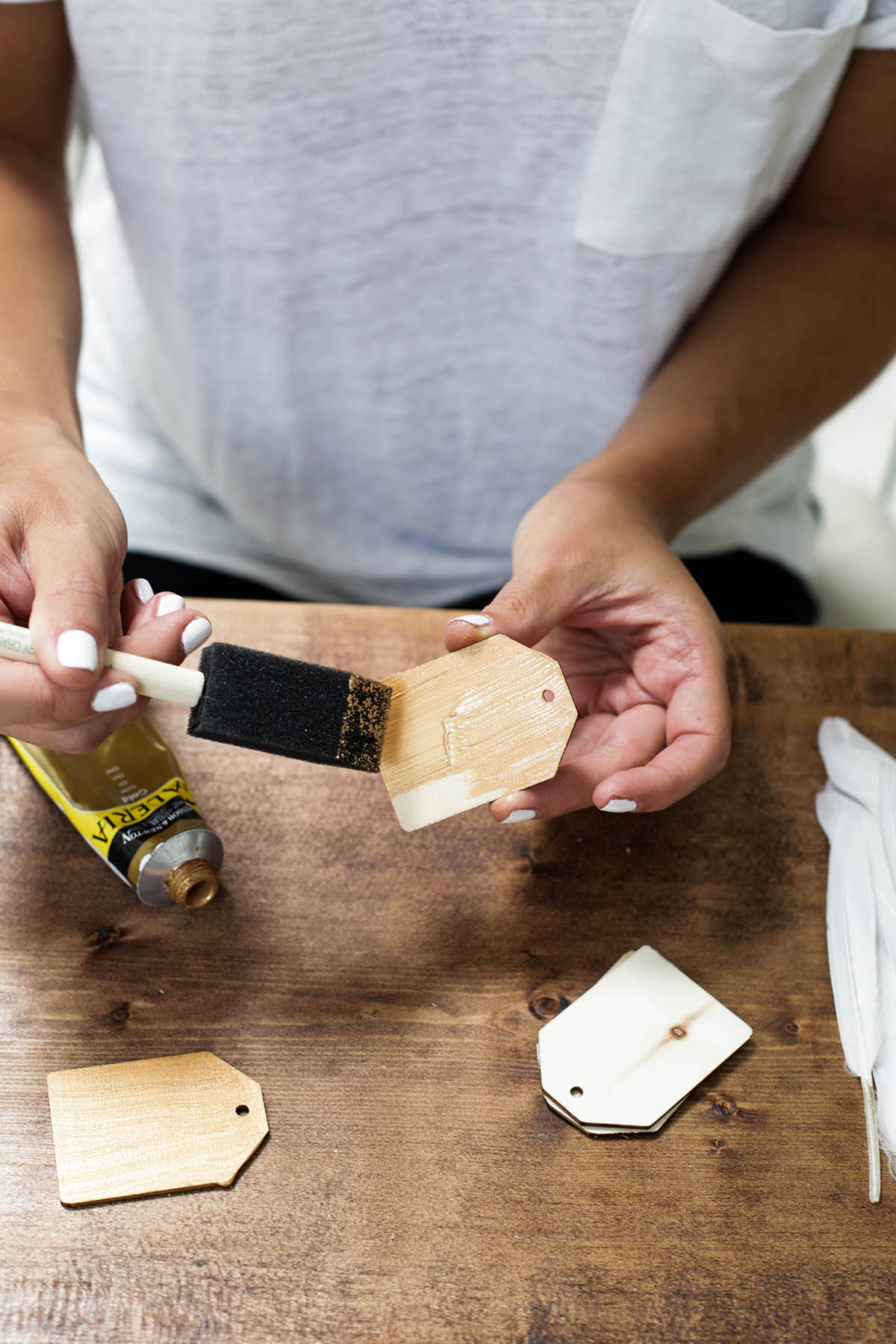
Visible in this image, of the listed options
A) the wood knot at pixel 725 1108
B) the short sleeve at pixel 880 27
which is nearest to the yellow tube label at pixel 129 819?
the wood knot at pixel 725 1108

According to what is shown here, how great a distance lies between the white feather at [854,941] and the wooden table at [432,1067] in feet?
0.03

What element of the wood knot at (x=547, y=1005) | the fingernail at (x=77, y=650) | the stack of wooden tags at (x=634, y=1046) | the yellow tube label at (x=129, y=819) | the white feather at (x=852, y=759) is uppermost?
the fingernail at (x=77, y=650)

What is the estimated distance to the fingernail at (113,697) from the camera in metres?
0.55

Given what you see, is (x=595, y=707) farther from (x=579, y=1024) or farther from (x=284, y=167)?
(x=284, y=167)

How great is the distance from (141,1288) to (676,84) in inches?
37.3

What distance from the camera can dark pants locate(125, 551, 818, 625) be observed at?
1.06 m

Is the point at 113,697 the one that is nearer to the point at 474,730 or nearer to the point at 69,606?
the point at 69,606

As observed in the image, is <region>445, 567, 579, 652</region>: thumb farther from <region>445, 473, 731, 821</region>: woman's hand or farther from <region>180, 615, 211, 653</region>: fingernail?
<region>180, 615, 211, 653</region>: fingernail

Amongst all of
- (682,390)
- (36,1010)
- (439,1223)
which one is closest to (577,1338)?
(439,1223)

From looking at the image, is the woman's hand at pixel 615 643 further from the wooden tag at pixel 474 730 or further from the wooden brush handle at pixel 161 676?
the wooden brush handle at pixel 161 676

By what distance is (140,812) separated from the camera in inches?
26.4

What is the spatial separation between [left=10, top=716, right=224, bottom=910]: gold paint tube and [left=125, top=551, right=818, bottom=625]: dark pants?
0.37 m

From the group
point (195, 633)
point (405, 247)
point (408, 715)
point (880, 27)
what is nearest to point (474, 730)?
point (408, 715)

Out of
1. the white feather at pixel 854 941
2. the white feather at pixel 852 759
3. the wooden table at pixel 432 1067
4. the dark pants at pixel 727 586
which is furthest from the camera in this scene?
the dark pants at pixel 727 586
